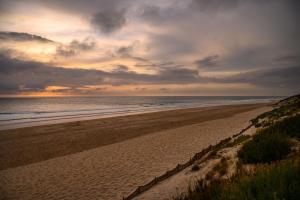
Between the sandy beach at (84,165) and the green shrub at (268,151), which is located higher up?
the green shrub at (268,151)

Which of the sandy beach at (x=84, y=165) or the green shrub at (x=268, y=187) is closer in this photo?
the green shrub at (x=268, y=187)

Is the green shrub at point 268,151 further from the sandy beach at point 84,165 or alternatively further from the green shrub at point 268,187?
the sandy beach at point 84,165

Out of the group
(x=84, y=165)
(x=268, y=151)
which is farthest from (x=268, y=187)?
(x=84, y=165)

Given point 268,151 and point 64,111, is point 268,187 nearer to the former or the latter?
point 268,151

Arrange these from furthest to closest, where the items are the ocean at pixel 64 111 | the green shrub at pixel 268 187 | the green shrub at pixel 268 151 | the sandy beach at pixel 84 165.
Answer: the ocean at pixel 64 111 < the sandy beach at pixel 84 165 < the green shrub at pixel 268 151 < the green shrub at pixel 268 187

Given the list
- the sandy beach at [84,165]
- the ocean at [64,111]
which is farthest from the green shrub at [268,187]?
the ocean at [64,111]

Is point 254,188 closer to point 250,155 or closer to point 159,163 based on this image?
point 250,155

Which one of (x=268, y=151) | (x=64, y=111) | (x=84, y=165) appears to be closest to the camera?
(x=268, y=151)

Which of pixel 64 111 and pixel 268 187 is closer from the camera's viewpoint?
pixel 268 187

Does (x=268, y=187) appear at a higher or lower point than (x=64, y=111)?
higher

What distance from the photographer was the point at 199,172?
7930 mm

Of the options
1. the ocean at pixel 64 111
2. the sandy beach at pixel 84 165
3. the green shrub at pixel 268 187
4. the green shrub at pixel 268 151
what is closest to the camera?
the green shrub at pixel 268 187

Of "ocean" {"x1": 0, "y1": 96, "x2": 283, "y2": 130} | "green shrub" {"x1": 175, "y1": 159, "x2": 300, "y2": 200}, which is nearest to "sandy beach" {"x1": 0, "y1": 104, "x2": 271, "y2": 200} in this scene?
"green shrub" {"x1": 175, "y1": 159, "x2": 300, "y2": 200}

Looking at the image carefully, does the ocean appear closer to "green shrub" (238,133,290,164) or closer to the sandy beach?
the sandy beach
